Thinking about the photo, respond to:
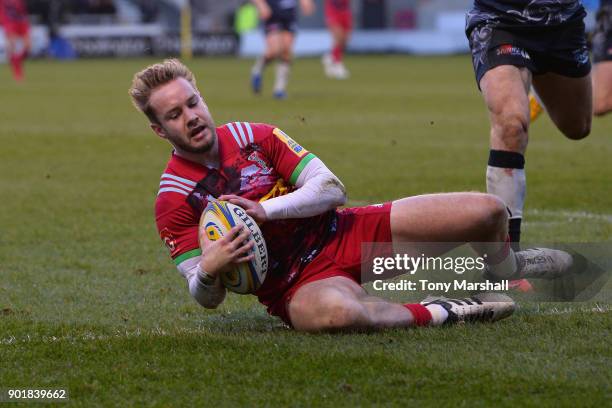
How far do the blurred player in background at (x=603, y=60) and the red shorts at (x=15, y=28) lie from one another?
23.2m

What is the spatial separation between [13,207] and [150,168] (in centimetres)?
237

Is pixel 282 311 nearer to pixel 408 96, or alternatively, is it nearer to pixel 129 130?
pixel 129 130

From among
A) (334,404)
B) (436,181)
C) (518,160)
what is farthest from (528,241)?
(334,404)

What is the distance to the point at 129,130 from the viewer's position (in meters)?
15.1

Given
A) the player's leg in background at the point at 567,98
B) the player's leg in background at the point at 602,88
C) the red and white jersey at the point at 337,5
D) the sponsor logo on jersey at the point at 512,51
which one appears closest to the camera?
the sponsor logo on jersey at the point at 512,51

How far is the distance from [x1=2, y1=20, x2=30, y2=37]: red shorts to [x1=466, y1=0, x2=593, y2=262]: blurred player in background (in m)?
25.5

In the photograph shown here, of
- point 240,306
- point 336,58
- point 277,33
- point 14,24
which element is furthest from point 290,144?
point 14,24

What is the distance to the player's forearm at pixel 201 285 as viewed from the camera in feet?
15.8

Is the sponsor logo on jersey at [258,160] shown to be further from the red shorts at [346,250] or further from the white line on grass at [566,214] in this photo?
the white line on grass at [566,214]

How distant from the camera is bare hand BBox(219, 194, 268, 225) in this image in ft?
16.0

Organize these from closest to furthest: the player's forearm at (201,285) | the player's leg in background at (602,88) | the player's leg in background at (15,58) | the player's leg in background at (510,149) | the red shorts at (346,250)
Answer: the player's forearm at (201,285) < the red shorts at (346,250) < the player's leg in background at (510,149) < the player's leg in background at (602,88) < the player's leg in background at (15,58)

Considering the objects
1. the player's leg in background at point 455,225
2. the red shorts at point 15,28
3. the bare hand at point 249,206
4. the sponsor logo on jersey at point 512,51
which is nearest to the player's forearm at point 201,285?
the bare hand at point 249,206

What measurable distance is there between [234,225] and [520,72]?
6.86 ft

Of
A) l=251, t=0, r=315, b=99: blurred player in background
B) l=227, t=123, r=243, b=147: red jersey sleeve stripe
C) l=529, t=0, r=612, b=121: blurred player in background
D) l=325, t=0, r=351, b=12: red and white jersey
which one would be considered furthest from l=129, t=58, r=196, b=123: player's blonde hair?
l=325, t=0, r=351, b=12: red and white jersey
